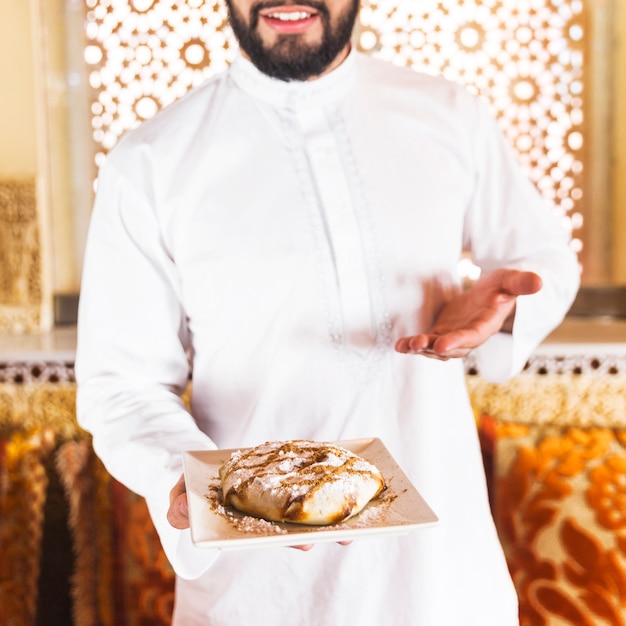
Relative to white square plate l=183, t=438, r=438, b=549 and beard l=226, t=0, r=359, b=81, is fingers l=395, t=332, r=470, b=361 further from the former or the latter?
beard l=226, t=0, r=359, b=81

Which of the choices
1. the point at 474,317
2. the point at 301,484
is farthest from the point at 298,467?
the point at 474,317

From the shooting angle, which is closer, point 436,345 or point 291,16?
point 436,345

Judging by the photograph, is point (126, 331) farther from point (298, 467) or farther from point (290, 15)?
point (290, 15)

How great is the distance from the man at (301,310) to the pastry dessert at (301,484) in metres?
0.26

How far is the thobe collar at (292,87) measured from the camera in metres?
1.22

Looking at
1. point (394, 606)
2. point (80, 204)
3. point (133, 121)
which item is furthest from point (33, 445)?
point (394, 606)

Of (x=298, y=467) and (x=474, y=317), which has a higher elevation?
(x=474, y=317)

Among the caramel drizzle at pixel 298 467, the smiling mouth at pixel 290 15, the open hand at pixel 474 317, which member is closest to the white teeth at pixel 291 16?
the smiling mouth at pixel 290 15

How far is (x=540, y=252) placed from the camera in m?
1.28

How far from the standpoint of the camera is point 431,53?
232cm

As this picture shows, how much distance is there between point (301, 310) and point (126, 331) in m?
0.25

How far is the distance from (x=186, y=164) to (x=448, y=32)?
1.39m

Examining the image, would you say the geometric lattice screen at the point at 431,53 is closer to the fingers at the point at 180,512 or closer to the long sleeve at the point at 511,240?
the long sleeve at the point at 511,240

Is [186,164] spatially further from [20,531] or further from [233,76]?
[20,531]
